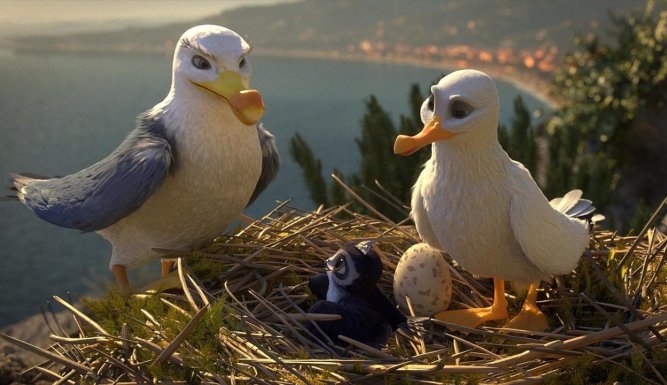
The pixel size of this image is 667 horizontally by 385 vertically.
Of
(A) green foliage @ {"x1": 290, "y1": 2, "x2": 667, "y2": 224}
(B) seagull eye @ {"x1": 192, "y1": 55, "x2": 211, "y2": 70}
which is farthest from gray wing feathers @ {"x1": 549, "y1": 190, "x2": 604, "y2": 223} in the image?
(A) green foliage @ {"x1": 290, "y1": 2, "x2": 667, "y2": 224}

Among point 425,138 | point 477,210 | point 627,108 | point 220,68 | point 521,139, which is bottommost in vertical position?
point 627,108

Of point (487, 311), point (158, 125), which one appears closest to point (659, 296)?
point (487, 311)

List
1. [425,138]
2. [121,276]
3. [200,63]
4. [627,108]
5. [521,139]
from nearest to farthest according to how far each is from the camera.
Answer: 1. [425,138]
2. [200,63]
3. [121,276]
4. [521,139]
5. [627,108]

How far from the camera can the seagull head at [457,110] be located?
102cm

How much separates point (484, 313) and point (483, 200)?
0.23 meters

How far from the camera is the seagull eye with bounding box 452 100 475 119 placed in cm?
103

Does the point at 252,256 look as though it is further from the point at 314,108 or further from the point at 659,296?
the point at 314,108

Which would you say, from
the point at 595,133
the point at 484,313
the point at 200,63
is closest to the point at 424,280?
the point at 484,313

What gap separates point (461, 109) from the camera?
1033mm

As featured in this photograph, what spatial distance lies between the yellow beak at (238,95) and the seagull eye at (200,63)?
3 centimetres

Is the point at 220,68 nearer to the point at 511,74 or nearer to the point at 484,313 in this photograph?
the point at 484,313

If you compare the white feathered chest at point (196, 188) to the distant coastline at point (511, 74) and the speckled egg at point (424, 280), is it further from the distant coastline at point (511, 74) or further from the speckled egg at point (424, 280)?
the distant coastline at point (511, 74)

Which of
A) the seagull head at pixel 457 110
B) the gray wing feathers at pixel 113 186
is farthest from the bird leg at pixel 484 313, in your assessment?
the gray wing feathers at pixel 113 186

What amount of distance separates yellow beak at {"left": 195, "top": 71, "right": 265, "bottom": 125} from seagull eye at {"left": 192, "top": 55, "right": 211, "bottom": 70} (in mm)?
30
